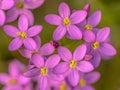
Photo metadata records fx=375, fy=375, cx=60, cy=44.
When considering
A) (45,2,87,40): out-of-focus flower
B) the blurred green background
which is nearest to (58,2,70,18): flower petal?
(45,2,87,40): out-of-focus flower

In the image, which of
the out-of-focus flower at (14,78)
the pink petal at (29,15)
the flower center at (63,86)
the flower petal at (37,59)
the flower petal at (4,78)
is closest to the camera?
the flower petal at (37,59)

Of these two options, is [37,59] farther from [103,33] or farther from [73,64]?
[103,33]

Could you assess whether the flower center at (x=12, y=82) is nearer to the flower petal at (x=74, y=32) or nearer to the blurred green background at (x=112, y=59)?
the blurred green background at (x=112, y=59)

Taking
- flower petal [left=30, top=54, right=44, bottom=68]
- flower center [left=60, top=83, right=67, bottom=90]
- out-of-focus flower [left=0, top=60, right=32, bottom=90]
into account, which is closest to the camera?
flower petal [left=30, top=54, right=44, bottom=68]

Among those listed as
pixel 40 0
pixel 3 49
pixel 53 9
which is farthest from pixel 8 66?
pixel 40 0

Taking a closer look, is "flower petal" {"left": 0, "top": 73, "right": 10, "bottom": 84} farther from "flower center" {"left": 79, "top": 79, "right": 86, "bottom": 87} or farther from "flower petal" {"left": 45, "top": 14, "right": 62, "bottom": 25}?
"flower petal" {"left": 45, "top": 14, "right": 62, "bottom": 25}

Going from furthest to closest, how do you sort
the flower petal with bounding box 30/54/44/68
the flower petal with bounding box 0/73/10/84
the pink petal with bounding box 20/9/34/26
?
1. the flower petal with bounding box 0/73/10/84
2. the pink petal with bounding box 20/9/34/26
3. the flower petal with bounding box 30/54/44/68

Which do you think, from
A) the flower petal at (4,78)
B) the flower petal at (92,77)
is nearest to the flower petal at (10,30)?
the flower petal at (92,77)

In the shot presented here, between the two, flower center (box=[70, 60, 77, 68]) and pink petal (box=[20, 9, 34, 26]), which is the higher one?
pink petal (box=[20, 9, 34, 26])
